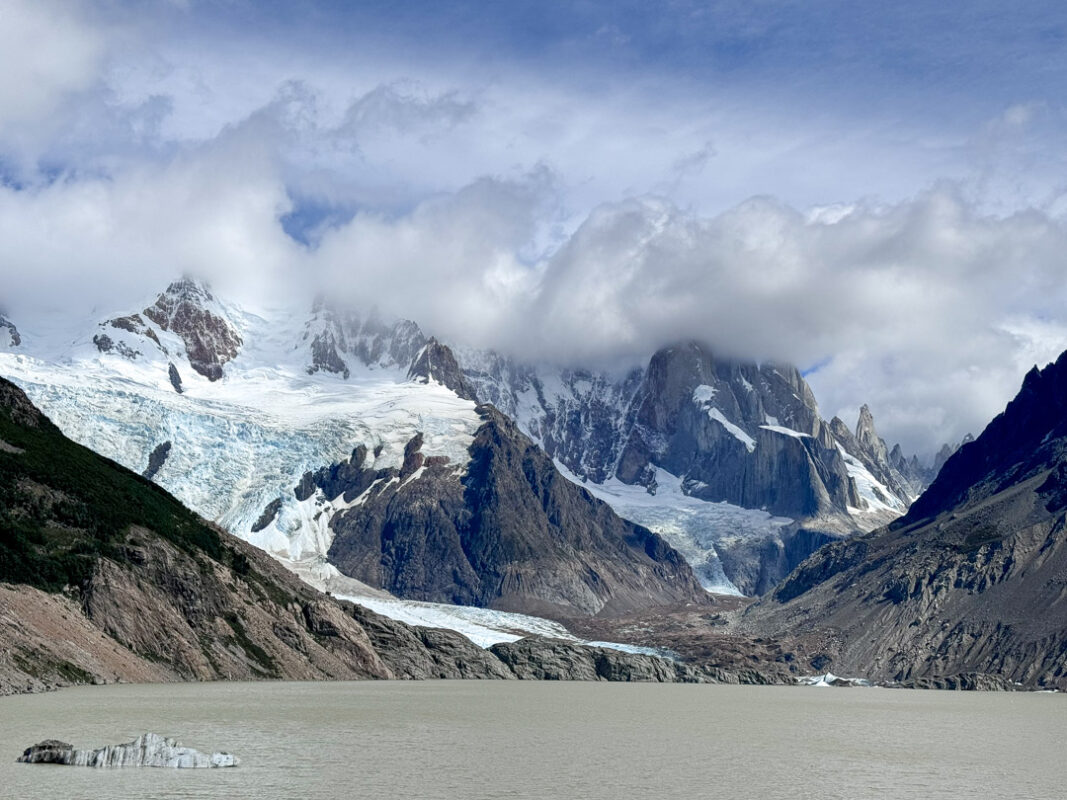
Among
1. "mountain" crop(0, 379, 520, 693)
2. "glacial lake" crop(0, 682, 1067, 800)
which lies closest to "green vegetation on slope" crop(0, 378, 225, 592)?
"mountain" crop(0, 379, 520, 693)

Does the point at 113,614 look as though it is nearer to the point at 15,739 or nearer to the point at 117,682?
the point at 117,682

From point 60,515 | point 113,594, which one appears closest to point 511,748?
point 113,594

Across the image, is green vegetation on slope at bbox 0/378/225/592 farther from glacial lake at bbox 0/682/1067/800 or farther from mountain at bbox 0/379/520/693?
glacial lake at bbox 0/682/1067/800

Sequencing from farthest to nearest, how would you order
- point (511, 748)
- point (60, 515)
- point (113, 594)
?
point (60, 515) < point (113, 594) < point (511, 748)

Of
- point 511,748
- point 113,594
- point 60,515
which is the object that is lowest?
point 511,748

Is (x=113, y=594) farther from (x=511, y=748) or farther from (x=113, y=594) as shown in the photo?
(x=511, y=748)

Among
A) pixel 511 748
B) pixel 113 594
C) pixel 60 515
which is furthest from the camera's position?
pixel 60 515

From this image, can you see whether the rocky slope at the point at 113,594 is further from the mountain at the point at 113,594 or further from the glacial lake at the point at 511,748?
the glacial lake at the point at 511,748
